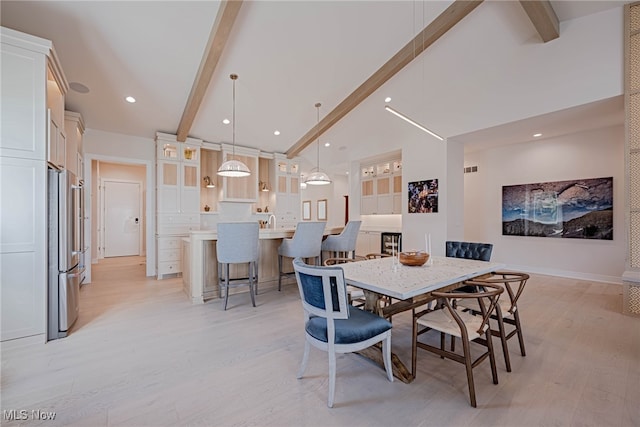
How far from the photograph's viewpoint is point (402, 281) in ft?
6.40

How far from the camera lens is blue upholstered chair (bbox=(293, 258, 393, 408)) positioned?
5.37 feet

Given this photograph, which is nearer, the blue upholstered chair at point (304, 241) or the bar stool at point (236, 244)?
the bar stool at point (236, 244)

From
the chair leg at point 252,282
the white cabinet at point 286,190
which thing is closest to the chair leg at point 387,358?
the chair leg at point 252,282

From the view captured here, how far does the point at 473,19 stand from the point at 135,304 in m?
6.16

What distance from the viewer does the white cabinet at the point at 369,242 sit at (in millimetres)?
6992

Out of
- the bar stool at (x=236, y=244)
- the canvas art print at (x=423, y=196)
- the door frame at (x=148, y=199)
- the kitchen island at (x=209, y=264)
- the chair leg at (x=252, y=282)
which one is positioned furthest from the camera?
the canvas art print at (x=423, y=196)

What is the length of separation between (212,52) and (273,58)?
0.94 meters

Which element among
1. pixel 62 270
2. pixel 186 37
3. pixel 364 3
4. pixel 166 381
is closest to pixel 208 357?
pixel 166 381

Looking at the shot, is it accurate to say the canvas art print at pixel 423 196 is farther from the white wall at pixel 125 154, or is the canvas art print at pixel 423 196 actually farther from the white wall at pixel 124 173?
the white wall at pixel 124 173

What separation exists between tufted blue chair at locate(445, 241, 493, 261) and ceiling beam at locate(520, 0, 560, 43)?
2.88m

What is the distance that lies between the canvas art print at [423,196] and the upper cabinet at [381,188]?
729 mm

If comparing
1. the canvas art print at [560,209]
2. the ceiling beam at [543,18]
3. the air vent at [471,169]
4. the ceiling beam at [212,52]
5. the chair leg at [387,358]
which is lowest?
the chair leg at [387,358]

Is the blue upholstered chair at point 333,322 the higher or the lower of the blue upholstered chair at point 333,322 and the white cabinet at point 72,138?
the lower

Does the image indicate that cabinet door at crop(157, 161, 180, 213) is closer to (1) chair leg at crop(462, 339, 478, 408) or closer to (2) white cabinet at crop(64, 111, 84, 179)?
(2) white cabinet at crop(64, 111, 84, 179)
